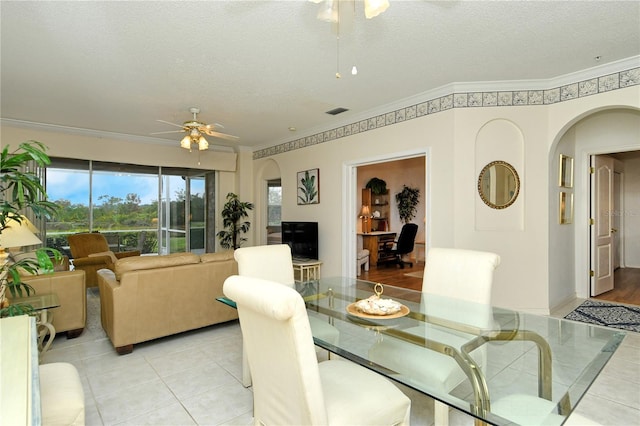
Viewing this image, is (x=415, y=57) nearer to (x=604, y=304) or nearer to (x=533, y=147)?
(x=533, y=147)

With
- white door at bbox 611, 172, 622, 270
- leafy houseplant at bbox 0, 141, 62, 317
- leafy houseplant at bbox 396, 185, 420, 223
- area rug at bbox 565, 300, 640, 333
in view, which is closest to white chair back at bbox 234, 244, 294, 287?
leafy houseplant at bbox 0, 141, 62, 317

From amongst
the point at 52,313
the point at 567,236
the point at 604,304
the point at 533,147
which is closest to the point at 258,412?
the point at 52,313

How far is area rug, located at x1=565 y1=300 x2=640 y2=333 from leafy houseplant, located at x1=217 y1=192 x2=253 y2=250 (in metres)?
5.34

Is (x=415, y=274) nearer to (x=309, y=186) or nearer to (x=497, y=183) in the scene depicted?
(x=309, y=186)

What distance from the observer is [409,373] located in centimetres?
133

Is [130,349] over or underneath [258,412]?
underneath

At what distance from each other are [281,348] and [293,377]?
11 centimetres

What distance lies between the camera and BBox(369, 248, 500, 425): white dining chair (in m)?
1.43

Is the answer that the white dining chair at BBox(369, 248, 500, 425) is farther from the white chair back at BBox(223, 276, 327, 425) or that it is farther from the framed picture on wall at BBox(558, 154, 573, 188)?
the framed picture on wall at BBox(558, 154, 573, 188)

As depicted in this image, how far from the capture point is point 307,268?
5.21 metres

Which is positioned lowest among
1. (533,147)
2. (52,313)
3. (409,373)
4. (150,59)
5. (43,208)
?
(52,313)

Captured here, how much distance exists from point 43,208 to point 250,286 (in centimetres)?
201

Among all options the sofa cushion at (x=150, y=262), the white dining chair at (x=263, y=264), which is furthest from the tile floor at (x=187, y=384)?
the sofa cushion at (x=150, y=262)

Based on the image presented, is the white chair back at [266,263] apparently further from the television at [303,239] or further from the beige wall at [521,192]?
the television at [303,239]
